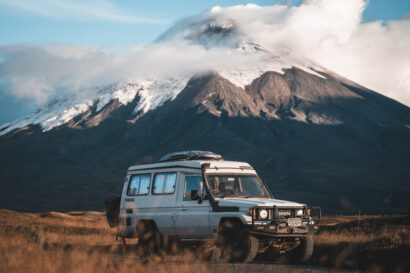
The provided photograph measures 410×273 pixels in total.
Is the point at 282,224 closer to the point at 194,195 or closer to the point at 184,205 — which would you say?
the point at 194,195

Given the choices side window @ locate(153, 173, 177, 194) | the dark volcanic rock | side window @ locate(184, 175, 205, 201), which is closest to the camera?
side window @ locate(184, 175, 205, 201)

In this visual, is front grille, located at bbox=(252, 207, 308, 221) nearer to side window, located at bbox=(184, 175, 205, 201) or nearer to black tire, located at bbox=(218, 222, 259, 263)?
black tire, located at bbox=(218, 222, 259, 263)

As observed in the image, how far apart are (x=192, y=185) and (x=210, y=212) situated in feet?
3.62

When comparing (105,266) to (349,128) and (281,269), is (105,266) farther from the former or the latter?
(349,128)

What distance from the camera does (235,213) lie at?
1202 cm

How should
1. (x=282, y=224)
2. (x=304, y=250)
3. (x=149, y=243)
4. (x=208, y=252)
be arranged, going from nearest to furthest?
(x=282, y=224)
(x=304, y=250)
(x=208, y=252)
(x=149, y=243)

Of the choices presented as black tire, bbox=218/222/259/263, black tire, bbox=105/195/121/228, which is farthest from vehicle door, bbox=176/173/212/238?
black tire, bbox=105/195/121/228

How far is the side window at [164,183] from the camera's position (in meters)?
13.8

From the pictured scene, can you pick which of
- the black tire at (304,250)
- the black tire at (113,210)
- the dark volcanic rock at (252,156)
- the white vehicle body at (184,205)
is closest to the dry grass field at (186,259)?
the black tire at (304,250)

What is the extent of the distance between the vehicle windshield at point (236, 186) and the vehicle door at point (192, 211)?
0.31 meters

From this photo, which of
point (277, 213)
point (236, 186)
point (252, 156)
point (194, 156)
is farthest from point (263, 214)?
point (252, 156)

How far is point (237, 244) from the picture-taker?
12.0m

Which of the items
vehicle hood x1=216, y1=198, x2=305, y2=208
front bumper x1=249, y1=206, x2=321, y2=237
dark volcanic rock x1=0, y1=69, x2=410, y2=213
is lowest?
front bumper x1=249, y1=206, x2=321, y2=237

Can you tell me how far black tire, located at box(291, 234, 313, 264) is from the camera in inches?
492
